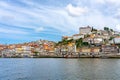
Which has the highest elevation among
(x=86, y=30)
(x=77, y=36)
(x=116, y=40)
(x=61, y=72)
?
(x=86, y=30)

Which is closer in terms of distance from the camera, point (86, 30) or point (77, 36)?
point (77, 36)

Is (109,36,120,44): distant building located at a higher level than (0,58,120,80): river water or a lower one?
higher

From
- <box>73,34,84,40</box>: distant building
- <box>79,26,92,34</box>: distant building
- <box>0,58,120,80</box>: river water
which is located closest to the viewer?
<box>0,58,120,80</box>: river water

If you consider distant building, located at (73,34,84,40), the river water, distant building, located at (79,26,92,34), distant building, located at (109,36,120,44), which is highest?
distant building, located at (79,26,92,34)

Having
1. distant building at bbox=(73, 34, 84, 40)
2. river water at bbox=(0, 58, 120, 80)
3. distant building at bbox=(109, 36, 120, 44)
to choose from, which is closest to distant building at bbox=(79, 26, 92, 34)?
distant building at bbox=(73, 34, 84, 40)

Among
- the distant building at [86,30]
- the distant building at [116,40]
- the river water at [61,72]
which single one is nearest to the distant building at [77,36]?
the distant building at [86,30]

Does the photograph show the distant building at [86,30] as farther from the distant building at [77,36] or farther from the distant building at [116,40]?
the distant building at [116,40]

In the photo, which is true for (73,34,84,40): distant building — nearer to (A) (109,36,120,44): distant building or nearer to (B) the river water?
(A) (109,36,120,44): distant building

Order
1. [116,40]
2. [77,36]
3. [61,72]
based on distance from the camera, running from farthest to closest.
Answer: [77,36]
[116,40]
[61,72]

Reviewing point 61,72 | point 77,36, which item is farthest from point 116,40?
point 61,72

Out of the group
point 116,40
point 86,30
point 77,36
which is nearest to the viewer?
point 116,40

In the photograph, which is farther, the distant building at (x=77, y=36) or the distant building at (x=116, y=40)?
the distant building at (x=77, y=36)

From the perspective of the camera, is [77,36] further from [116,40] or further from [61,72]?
A: [61,72]

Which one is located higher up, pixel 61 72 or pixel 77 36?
pixel 77 36
